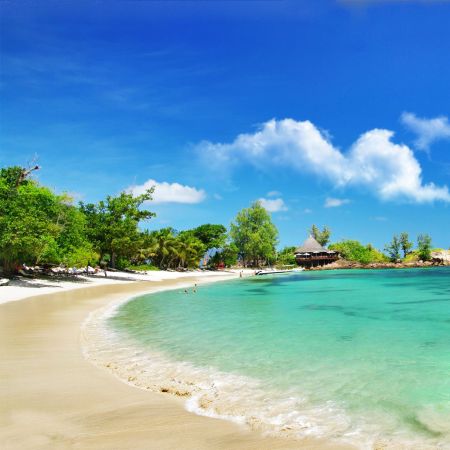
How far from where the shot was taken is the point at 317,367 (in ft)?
28.2

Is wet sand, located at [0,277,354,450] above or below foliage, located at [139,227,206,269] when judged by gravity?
below

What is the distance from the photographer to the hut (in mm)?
98688

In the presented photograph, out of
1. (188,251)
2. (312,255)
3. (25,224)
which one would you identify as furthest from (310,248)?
(25,224)

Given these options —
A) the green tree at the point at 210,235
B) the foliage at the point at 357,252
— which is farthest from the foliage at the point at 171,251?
the foliage at the point at 357,252

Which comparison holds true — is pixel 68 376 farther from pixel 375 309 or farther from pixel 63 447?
pixel 375 309

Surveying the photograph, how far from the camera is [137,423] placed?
5074 millimetres

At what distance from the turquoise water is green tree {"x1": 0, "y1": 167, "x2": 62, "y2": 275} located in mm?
13134

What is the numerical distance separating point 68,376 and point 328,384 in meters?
4.75

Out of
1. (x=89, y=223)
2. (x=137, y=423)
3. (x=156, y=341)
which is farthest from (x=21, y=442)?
(x=89, y=223)

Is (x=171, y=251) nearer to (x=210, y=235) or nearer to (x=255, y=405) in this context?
(x=210, y=235)

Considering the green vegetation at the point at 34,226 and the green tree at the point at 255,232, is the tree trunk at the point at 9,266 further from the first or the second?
the green tree at the point at 255,232

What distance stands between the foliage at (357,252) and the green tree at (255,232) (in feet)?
93.9

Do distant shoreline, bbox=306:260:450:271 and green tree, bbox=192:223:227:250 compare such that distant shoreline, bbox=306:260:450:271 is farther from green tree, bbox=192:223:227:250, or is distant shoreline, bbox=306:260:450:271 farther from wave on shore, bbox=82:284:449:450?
wave on shore, bbox=82:284:449:450

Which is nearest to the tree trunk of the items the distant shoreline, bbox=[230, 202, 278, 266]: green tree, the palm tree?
the palm tree
